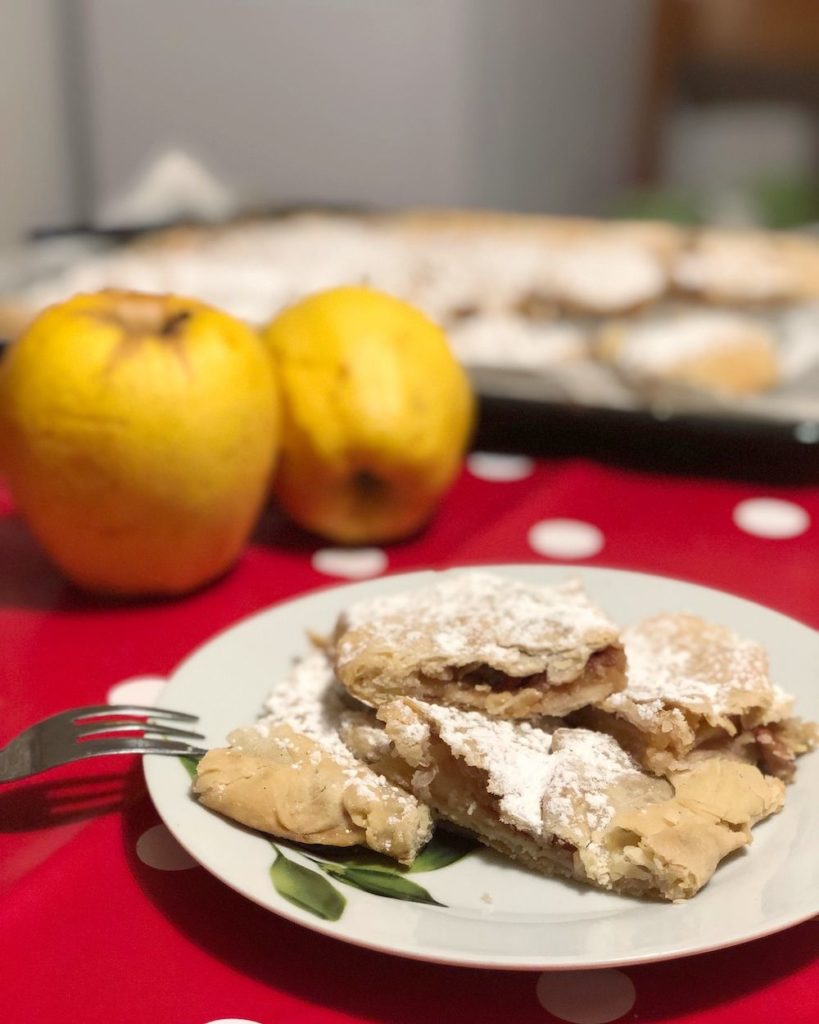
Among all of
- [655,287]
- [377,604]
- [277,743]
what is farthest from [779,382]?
[277,743]

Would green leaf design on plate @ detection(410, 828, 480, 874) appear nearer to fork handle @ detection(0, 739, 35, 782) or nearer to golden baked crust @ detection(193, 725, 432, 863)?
golden baked crust @ detection(193, 725, 432, 863)

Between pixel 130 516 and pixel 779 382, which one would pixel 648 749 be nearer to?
pixel 130 516

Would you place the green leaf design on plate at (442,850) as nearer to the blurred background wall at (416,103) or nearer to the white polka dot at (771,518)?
the white polka dot at (771,518)

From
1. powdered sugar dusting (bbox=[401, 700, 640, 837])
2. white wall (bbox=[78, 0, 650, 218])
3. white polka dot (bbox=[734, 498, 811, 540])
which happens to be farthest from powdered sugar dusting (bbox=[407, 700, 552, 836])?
white wall (bbox=[78, 0, 650, 218])

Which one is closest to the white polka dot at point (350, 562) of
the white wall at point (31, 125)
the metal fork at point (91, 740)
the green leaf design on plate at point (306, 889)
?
the metal fork at point (91, 740)

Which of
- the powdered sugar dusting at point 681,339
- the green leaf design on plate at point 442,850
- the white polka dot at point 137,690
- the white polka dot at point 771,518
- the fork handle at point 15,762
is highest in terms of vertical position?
the powdered sugar dusting at point 681,339

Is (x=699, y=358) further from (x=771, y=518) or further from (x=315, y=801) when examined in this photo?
(x=315, y=801)

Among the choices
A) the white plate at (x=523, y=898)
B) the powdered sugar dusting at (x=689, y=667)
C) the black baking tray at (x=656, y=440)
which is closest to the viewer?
the white plate at (x=523, y=898)
